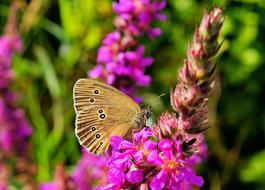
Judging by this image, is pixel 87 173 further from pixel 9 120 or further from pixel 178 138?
pixel 178 138

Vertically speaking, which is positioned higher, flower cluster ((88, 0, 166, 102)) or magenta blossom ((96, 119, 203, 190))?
flower cluster ((88, 0, 166, 102))

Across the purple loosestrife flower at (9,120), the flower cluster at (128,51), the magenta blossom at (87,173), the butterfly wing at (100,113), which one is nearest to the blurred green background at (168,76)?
the purple loosestrife flower at (9,120)

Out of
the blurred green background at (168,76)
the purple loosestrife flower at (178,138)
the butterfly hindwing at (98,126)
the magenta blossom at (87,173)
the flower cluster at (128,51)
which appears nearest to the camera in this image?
the purple loosestrife flower at (178,138)

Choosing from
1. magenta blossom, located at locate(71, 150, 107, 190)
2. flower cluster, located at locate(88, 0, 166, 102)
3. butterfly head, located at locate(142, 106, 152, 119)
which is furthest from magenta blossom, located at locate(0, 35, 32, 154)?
butterfly head, located at locate(142, 106, 152, 119)

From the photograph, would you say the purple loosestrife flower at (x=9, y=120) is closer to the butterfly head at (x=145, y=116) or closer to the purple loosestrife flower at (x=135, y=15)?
the purple loosestrife flower at (x=135, y=15)

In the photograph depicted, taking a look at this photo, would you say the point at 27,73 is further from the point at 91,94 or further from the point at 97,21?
the point at 91,94

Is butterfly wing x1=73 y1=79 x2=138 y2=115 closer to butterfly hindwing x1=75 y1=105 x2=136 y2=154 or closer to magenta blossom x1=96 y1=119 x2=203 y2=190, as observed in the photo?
butterfly hindwing x1=75 y1=105 x2=136 y2=154
